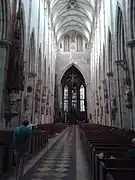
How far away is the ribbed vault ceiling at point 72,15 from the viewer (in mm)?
30062

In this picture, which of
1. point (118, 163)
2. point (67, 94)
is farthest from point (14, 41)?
point (67, 94)

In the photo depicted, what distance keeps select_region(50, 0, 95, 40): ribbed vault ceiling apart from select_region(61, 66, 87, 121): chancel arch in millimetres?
9808

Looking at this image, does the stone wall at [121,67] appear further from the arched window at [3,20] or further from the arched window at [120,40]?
the arched window at [3,20]

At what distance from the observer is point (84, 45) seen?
3922 centimetres

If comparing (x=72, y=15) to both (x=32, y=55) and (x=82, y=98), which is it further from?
(x=82, y=98)

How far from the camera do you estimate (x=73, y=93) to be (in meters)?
45.5

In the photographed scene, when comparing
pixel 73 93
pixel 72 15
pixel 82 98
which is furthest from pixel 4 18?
pixel 82 98

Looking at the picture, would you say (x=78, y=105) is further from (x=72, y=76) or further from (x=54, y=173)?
(x=54, y=173)

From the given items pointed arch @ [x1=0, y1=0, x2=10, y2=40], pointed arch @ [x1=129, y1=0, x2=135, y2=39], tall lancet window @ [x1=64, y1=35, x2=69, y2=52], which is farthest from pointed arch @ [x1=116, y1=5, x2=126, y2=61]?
tall lancet window @ [x1=64, y1=35, x2=69, y2=52]

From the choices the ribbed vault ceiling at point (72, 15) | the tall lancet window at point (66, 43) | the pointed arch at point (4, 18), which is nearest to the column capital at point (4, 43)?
the pointed arch at point (4, 18)

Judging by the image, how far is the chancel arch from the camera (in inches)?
1757

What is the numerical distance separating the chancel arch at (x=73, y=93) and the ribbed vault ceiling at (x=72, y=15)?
32.2 feet

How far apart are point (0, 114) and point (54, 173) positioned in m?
6.45

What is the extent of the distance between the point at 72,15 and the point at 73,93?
17928 millimetres
